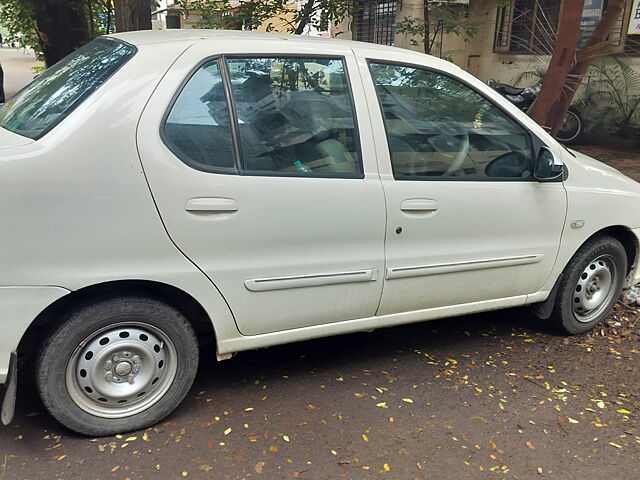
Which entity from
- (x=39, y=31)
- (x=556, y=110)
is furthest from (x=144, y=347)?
(x=39, y=31)

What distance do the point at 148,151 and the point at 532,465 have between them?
7.33 ft

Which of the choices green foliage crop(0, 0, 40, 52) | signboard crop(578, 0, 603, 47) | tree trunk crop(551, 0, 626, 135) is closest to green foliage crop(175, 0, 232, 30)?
green foliage crop(0, 0, 40, 52)

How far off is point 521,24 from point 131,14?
9013 mm

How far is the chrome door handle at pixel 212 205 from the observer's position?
264cm

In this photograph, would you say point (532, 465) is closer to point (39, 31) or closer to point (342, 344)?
point (342, 344)

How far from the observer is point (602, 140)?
1067 centimetres

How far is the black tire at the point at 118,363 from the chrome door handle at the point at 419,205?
49.4 inches

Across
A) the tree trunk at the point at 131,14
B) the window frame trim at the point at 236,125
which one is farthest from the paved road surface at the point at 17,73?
the window frame trim at the point at 236,125

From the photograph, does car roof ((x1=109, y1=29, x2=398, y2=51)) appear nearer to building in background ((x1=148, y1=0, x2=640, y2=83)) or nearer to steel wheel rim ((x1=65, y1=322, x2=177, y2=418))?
steel wheel rim ((x1=65, y1=322, x2=177, y2=418))

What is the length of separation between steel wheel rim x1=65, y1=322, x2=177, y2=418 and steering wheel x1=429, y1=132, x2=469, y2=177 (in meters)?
1.76

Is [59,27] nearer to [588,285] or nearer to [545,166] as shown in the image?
[545,166]

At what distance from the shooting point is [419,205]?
3152 mm

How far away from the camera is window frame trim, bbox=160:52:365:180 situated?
2654 millimetres

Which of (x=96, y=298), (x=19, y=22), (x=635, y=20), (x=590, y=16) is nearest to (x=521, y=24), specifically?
(x=590, y=16)
